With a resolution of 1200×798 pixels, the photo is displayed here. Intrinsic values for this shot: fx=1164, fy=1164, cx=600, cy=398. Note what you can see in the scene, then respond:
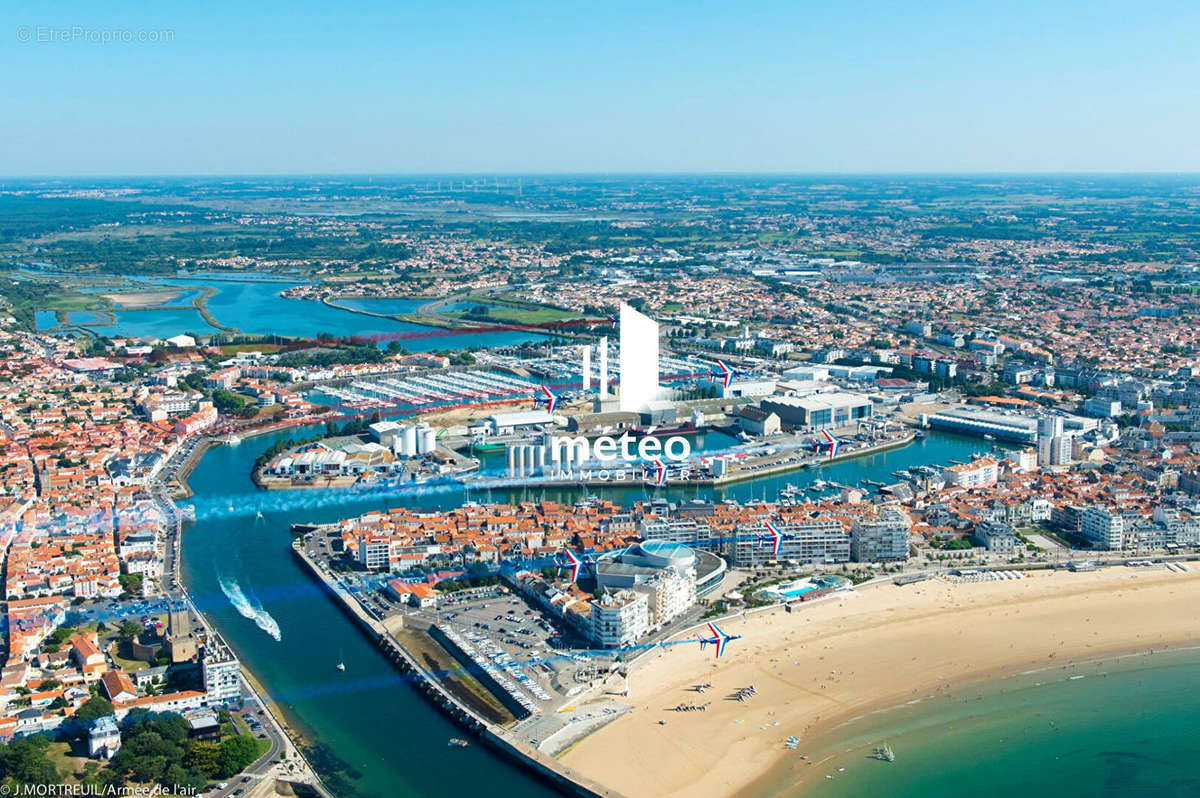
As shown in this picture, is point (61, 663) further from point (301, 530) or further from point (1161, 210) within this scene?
point (1161, 210)

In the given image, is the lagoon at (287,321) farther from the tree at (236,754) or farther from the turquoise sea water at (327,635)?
the tree at (236,754)

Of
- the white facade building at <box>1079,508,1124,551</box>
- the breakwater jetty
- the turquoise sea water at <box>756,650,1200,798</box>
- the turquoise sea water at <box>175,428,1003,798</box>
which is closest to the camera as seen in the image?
the breakwater jetty

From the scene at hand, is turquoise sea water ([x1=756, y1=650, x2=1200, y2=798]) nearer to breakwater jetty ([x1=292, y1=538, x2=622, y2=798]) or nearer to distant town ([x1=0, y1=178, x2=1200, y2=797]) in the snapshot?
breakwater jetty ([x1=292, y1=538, x2=622, y2=798])

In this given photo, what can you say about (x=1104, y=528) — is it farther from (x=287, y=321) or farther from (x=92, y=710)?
(x=287, y=321)

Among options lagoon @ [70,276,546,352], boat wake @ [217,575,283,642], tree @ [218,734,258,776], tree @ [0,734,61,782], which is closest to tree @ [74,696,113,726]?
tree @ [0,734,61,782]

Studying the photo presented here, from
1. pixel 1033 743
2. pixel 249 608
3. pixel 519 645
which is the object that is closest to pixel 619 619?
pixel 519 645

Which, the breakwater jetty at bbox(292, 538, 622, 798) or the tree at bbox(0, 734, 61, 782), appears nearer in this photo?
the tree at bbox(0, 734, 61, 782)
